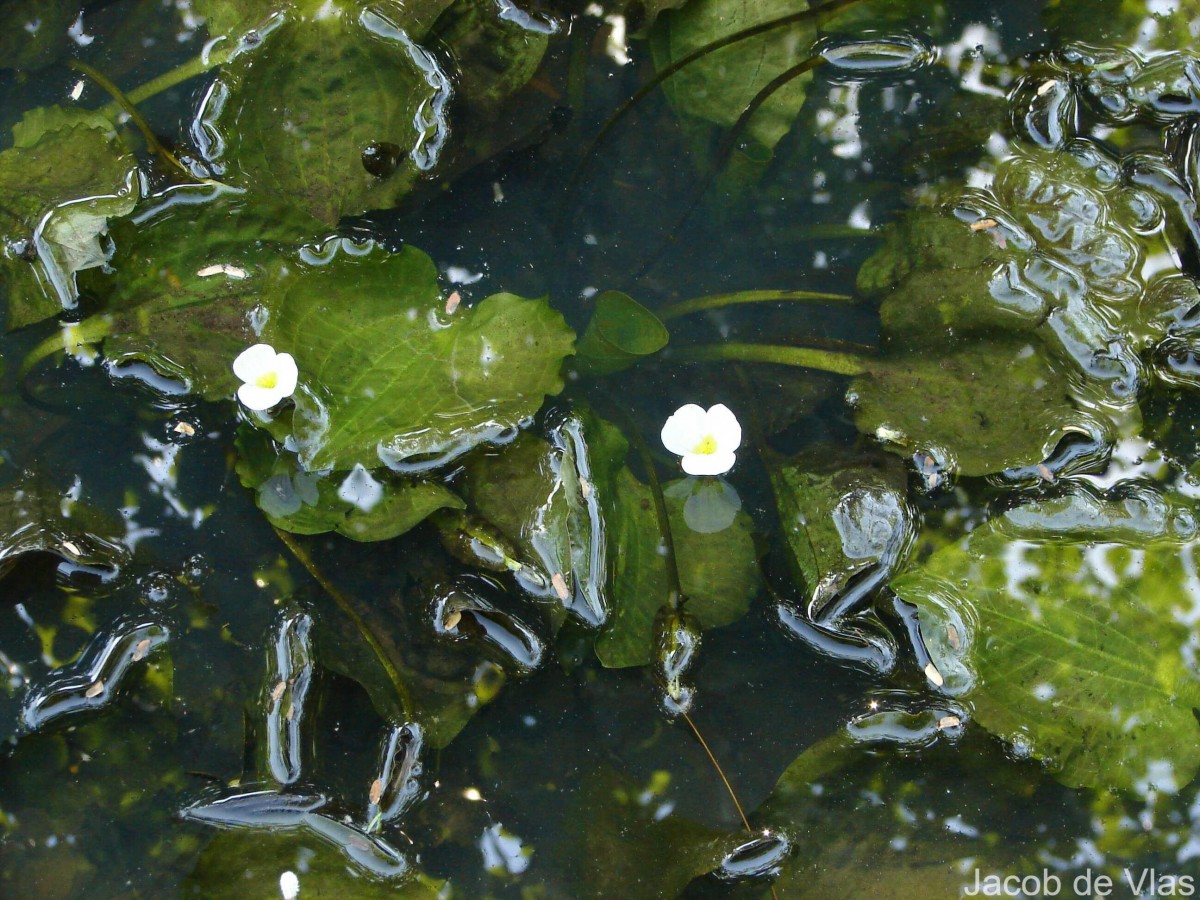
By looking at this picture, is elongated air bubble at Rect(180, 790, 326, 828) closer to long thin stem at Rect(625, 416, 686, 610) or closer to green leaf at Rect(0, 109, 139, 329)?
long thin stem at Rect(625, 416, 686, 610)

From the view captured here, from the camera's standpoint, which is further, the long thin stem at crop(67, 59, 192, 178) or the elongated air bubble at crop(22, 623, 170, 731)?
the long thin stem at crop(67, 59, 192, 178)

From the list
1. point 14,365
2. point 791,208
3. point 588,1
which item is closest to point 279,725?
point 14,365

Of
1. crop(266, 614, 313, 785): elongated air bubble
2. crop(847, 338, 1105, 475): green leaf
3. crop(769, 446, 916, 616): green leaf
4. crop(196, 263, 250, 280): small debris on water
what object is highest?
crop(196, 263, 250, 280): small debris on water

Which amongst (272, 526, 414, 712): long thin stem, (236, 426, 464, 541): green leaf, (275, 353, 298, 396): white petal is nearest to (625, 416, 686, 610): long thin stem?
(236, 426, 464, 541): green leaf

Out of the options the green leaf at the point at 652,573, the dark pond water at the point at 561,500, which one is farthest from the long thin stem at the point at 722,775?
the green leaf at the point at 652,573

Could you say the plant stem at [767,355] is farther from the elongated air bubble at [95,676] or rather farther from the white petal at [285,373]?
the elongated air bubble at [95,676]

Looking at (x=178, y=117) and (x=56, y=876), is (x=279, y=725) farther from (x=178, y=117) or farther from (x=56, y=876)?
(x=178, y=117)
